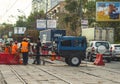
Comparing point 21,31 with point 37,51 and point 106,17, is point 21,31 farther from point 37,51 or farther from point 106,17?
point 37,51

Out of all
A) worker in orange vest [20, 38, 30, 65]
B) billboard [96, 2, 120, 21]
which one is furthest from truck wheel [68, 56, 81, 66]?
billboard [96, 2, 120, 21]

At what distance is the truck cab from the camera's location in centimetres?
3025

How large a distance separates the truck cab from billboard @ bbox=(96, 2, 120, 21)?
101ft

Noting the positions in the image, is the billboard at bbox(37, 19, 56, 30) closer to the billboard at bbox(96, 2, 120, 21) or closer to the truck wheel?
the billboard at bbox(96, 2, 120, 21)

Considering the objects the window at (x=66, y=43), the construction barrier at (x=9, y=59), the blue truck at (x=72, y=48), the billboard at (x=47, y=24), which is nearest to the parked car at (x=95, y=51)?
the blue truck at (x=72, y=48)

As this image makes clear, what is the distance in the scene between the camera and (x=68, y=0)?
79500 mm

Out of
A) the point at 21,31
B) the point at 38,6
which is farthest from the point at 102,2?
the point at 38,6

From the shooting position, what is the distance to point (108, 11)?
61.3m

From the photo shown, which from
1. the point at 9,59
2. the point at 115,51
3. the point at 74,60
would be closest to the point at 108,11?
the point at 115,51

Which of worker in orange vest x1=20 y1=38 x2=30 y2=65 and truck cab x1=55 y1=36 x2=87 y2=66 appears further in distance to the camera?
worker in orange vest x1=20 y1=38 x2=30 y2=65

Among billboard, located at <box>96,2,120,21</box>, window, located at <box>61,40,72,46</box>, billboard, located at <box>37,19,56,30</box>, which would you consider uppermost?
billboard, located at <box>96,2,120,21</box>

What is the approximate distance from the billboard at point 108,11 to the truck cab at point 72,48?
30914 millimetres

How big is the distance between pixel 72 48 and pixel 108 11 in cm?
3180

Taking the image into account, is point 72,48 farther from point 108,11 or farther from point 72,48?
point 108,11
